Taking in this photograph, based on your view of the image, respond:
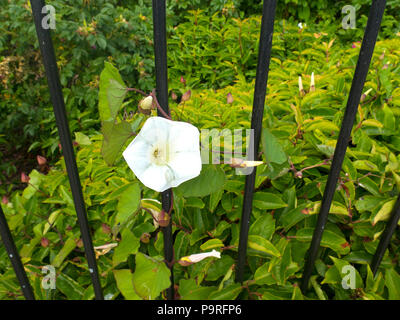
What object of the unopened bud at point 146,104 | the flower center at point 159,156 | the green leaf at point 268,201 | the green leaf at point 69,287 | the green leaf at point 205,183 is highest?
the unopened bud at point 146,104

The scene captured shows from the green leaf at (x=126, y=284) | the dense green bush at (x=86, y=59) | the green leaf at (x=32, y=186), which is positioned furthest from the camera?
the dense green bush at (x=86, y=59)

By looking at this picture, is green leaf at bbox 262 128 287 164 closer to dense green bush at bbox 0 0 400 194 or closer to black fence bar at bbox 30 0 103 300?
black fence bar at bbox 30 0 103 300

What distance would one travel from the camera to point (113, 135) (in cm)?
58

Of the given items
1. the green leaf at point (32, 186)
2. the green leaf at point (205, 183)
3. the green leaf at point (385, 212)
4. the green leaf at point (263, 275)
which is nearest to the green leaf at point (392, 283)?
the green leaf at point (385, 212)

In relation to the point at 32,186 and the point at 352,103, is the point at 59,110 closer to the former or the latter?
the point at 352,103

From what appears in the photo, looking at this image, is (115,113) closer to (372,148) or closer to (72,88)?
(372,148)

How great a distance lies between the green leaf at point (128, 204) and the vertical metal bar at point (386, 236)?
60 centimetres

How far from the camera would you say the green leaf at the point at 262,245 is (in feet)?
2.76

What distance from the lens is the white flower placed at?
572 mm

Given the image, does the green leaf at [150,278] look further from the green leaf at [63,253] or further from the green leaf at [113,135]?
the green leaf at [63,253]

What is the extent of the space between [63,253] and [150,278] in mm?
460

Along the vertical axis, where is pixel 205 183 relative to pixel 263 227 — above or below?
above

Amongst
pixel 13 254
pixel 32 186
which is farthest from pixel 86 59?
pixel 13 254
